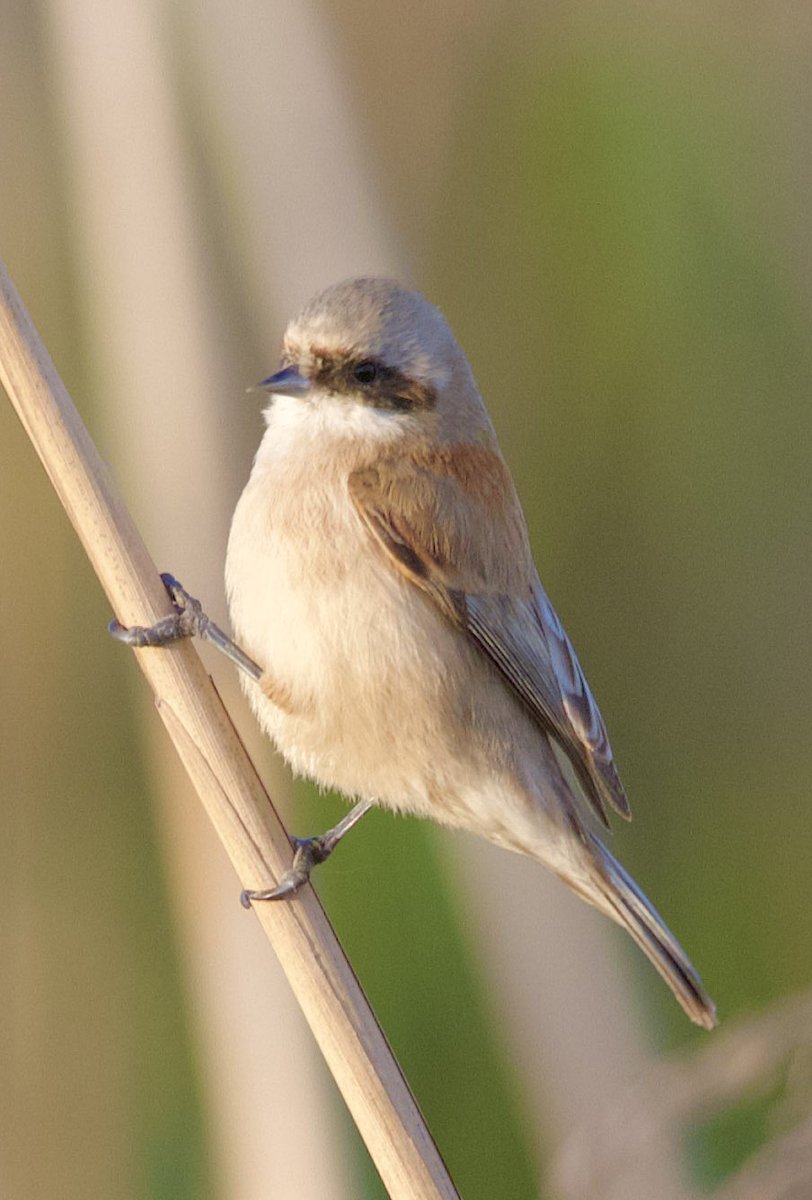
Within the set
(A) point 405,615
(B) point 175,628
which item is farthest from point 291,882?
(A) point 405,615

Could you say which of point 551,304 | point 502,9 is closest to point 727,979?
point 551,304

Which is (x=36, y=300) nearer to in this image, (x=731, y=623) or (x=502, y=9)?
(x=502, y=9)

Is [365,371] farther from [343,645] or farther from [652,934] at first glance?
[652,934]

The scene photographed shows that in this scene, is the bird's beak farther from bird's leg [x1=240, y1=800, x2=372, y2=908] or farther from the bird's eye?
bird's leg [x1=240, y1=800, x2=372, y2=908]

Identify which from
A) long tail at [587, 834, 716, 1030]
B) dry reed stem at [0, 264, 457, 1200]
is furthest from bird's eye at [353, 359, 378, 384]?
long tail at [587, 834, 716, 1030]

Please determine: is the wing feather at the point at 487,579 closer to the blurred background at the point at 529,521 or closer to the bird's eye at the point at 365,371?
the bird's eye at the point at 365,371

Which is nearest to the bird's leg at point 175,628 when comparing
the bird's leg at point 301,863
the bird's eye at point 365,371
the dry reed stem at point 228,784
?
the dry reed stem at point 228,784
